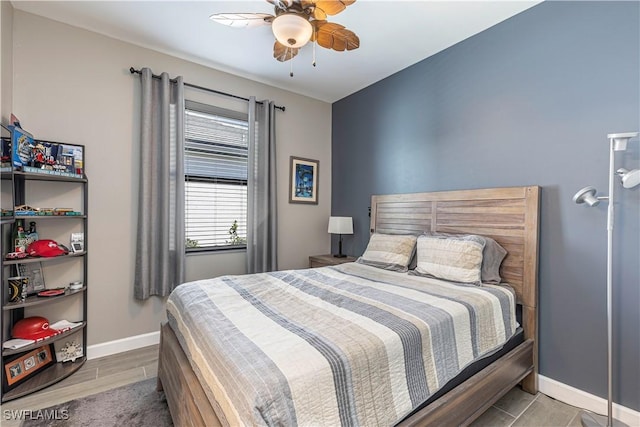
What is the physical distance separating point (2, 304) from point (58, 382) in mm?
709

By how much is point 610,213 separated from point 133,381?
11.2 ft

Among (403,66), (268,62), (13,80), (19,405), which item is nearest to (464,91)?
(403,66)

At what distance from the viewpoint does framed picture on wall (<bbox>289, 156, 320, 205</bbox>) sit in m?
3.79

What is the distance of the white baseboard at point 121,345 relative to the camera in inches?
99.8

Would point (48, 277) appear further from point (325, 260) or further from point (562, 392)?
point (562, 392)

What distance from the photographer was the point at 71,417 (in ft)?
5.86

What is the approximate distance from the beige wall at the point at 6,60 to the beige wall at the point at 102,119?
53 millimetres

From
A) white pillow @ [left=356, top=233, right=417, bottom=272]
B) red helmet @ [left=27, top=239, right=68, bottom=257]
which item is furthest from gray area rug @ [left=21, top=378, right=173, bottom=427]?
white pillow @ [left=356, top=233, right=417, bottom=272]

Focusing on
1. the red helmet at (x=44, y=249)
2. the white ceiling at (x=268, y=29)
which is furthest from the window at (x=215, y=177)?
the red helmet at (x=44, y=249)

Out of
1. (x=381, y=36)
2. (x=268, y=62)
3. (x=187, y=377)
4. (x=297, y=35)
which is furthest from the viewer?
(x=268, y=62)

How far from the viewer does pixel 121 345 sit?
8.72 feet

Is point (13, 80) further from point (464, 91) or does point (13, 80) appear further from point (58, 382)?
point (464, 91)

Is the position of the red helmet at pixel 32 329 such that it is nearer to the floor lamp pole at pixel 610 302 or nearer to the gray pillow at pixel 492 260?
the gray pillow at pixel 492 260

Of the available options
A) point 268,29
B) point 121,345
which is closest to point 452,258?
point 268,29
